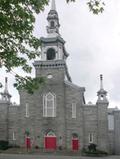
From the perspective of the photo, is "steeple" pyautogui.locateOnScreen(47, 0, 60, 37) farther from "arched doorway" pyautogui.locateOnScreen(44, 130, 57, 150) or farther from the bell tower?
"arched doorway" pyautogui.locateOnScreen(44, 130, 57, 150)

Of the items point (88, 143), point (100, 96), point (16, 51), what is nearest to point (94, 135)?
point (88, 143)

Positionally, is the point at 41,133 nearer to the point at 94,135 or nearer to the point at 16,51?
the point at 94,135

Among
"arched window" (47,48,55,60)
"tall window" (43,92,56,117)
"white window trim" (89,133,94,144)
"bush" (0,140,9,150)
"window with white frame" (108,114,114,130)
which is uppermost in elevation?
"arched window" (47,48,55,60)

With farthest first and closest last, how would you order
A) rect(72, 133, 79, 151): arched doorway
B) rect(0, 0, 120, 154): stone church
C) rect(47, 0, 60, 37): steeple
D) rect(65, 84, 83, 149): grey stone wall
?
1. rect(47, 0, 60, 37): steeple
2. rect(65, 84, 83, 149): grey stone wall
3. rect(0, 0, 120, 154): stone church
4. rect(72, 133, 79, 151): arched doorway

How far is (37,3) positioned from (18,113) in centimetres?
4332

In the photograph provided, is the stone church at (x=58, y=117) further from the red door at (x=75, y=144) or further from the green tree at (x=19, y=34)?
the green tree at (x=19, y=34)

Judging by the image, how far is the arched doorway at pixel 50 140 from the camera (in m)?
52.4

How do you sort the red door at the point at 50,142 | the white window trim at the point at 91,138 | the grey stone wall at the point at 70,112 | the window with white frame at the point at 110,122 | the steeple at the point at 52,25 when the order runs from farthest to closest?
the steeple at the point at 52,25
the window with white frame at the point at 110,122
the grey stone wall at the point at 70,112
the white window trim at the point at 91,138
the red door at the point at 50,142

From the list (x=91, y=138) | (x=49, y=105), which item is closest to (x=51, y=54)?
(x=49, y=105)

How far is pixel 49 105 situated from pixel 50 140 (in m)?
4.71

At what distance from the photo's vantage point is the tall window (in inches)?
2116

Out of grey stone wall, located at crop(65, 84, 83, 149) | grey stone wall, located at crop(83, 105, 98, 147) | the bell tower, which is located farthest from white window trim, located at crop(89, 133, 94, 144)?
the bell tower

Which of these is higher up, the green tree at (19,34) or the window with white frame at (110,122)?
the green tree at (19,34)

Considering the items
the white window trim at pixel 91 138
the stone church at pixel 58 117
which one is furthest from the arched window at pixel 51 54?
the white window trim at pixel 91 138
